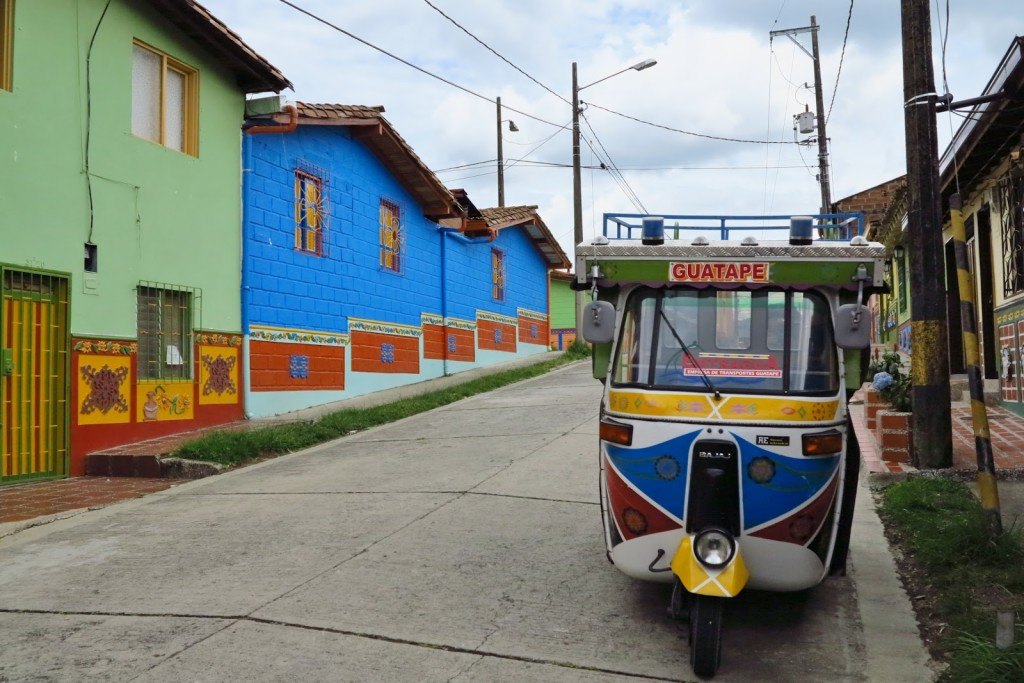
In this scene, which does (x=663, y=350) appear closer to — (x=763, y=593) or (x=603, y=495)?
(x=603, y=495)

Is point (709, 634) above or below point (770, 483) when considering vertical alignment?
below

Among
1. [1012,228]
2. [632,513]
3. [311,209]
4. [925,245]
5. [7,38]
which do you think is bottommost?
[632,513]

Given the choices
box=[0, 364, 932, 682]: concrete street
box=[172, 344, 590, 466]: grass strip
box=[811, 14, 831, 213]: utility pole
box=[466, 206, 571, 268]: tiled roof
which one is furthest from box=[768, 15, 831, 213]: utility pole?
box=[0, 364, 932, 682]: concrete street

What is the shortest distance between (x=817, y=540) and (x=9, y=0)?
9337 millimetres

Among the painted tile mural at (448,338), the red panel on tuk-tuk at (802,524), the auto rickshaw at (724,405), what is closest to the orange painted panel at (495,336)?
the painted tile mural at (448,338)

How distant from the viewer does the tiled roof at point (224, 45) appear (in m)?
12.0

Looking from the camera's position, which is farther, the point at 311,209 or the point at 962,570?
the point at 311,209

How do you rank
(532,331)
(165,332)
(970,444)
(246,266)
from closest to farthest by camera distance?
(970,444) < (165,332) < (246,266) < (532,331)

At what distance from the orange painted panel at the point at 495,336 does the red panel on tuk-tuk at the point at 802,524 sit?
57.6 ft

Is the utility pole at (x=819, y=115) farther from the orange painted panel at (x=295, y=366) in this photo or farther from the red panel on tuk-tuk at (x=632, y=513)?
the red panel on tuk-tuk at (x=632, y=513)

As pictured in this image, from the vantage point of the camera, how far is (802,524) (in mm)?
4918

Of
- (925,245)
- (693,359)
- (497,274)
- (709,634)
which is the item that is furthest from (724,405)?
(497,274)

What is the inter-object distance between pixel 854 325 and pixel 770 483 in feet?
3.12

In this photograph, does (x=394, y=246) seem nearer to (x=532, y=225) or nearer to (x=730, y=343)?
(x=532, y=225)
